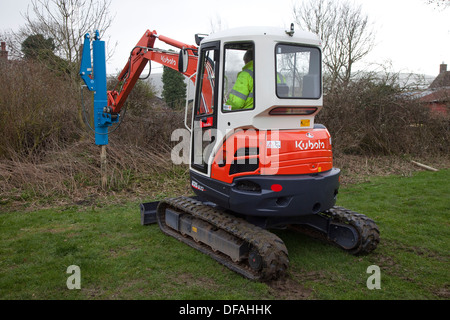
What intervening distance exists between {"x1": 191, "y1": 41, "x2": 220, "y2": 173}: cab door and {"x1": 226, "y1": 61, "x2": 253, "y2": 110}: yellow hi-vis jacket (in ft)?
0.90

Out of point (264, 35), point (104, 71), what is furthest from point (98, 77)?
point (264, 35)

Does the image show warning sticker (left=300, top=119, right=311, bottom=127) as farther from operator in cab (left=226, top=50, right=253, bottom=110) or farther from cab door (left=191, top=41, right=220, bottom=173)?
cab door (left=191, top=41, right=220, bottom=173)

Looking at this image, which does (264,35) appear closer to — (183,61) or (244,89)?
(244,89)

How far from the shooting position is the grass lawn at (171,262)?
388cm

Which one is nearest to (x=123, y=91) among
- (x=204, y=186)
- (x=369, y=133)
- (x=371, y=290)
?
(x=204, y=186)

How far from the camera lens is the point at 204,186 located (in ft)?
15.7

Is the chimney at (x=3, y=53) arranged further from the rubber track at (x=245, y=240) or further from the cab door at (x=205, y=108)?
the rubber track at (x=245, y=240)

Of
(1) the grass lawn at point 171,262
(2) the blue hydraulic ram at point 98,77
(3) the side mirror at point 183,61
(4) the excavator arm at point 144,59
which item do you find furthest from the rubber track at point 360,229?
(2) the blue hydraulic ram at point 98,77

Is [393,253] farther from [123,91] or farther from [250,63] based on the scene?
[123,91]

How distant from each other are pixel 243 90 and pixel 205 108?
77 centimetres

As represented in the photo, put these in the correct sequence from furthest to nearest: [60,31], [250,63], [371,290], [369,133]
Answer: [369,133] < [60,31] < [250,63] < [371,290]

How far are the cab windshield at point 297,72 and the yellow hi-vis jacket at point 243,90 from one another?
31 cm

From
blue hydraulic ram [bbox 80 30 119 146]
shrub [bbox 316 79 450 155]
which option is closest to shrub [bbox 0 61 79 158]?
blue hydraulic ram [bbox 80 30 119 146]
